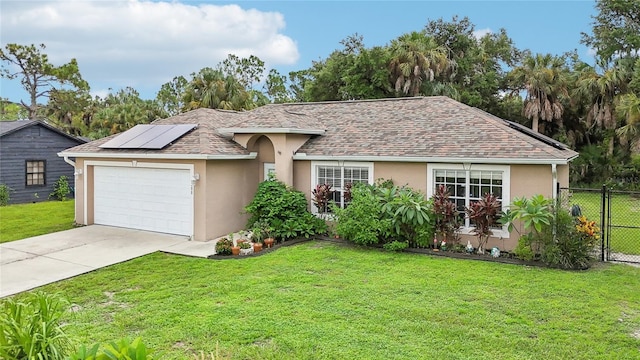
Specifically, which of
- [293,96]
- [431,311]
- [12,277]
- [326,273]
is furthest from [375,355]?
[293,96]

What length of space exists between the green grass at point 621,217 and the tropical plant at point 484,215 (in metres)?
2.85

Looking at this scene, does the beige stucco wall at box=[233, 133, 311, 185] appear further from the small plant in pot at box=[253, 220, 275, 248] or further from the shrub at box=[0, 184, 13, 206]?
the shrub at box=[0, 184, 13, 206]

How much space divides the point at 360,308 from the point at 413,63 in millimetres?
25442

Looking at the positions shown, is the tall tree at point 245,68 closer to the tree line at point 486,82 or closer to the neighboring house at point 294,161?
the tree line at point 486,82

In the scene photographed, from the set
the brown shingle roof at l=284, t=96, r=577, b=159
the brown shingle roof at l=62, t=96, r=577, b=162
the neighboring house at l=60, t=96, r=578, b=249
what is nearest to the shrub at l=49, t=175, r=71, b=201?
the neighboring house at l=60, t=96, r=578, b=249

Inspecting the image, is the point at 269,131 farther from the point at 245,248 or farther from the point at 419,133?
the point at 419,133

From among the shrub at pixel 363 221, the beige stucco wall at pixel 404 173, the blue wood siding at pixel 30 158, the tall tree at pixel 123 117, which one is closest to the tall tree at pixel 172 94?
the tall tree at pixel 123 117

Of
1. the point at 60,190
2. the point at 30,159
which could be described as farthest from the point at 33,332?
the point at 60,190

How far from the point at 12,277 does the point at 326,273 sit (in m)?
6.82

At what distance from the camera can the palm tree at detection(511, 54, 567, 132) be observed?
1141 inches

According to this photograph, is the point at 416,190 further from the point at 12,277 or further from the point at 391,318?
the point at 12,277

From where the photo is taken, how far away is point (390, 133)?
1419 cm

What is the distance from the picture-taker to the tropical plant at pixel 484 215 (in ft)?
35.4

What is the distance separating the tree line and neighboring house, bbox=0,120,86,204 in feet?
24.7
